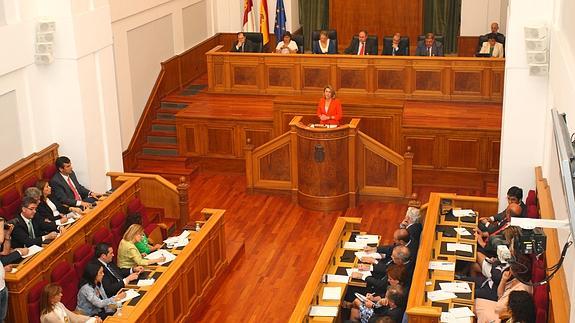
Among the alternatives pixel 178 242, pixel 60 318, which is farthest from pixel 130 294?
pixel 178 242

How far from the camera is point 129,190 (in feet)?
34.6

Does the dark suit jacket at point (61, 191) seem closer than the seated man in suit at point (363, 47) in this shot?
Yes

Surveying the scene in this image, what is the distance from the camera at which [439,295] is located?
25.9 feet

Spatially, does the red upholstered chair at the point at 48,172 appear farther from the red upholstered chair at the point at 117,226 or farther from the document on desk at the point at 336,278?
the document on desk at the point at 336,278

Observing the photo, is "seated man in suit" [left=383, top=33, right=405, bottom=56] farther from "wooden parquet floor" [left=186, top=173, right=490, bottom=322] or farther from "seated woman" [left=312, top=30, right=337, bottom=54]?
"wooden parquet floor" [left=186, top=173, right=490, bottom=322]

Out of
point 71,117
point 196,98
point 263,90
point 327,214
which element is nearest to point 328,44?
point 263,90

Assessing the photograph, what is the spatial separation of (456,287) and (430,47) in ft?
23.0

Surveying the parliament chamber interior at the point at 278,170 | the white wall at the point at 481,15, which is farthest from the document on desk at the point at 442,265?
the white wall at the point at 481,15

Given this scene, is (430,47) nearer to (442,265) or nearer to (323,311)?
(442,265)

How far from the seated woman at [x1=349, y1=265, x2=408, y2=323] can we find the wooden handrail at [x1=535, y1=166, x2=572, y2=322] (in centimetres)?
132

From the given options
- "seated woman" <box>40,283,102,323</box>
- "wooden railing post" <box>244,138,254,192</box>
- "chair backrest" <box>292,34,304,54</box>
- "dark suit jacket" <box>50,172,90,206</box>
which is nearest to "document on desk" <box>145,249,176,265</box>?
"seated woman" <box>40,283,102,323</box>

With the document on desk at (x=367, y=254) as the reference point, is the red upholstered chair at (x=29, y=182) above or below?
above

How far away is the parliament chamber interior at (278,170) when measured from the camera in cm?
802

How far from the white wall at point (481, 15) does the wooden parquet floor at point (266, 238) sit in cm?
457
